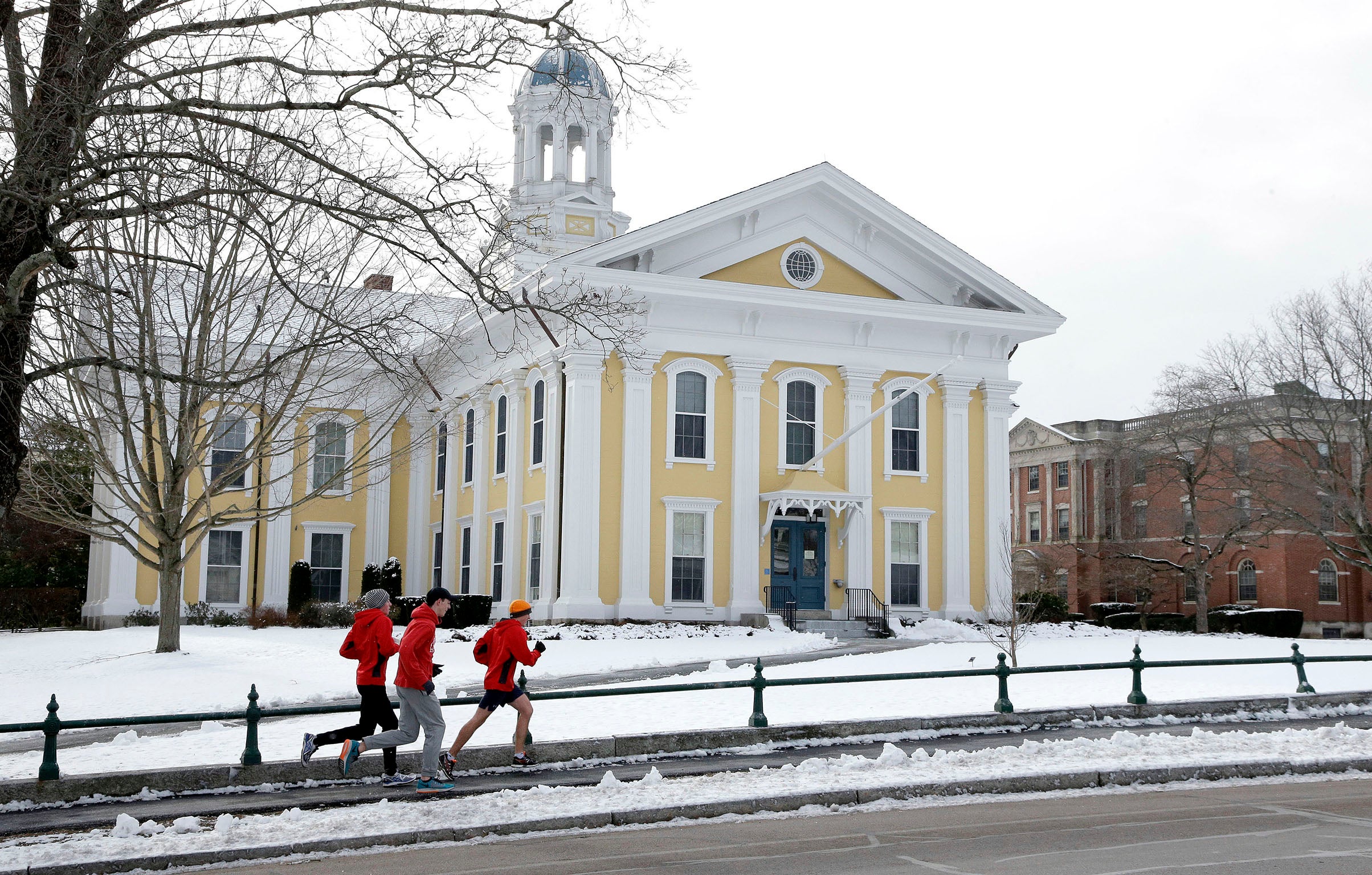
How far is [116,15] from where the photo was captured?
10.1 metres

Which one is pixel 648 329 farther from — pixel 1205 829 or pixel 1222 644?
pixel 1205 829

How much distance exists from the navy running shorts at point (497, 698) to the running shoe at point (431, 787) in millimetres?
882

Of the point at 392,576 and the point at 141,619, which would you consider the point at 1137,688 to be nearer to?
the point at 392,576

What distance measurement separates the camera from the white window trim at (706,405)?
32.7 m

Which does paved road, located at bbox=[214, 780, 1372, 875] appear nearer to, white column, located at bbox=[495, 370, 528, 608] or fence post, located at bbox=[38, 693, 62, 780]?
fence post, located at bbox=[38, 693, 62, 780]

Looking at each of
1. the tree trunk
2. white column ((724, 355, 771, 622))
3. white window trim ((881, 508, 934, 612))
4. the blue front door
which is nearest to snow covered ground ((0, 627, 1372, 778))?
the tree trunk

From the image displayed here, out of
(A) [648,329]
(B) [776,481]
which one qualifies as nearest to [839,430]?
(B) [776,481]

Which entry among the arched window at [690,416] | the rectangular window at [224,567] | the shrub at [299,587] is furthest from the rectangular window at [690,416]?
the rectangular window at [224,567]

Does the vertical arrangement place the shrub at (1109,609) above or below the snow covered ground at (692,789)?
above

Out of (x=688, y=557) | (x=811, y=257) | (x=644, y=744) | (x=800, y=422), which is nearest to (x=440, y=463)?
(x=688, y=557)

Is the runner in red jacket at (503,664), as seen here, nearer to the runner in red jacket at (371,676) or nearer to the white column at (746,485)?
the runner in red jacket at (371,676)

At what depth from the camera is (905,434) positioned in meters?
35.1

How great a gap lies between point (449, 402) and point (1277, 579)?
36.3 meters

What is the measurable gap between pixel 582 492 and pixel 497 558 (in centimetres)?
592
